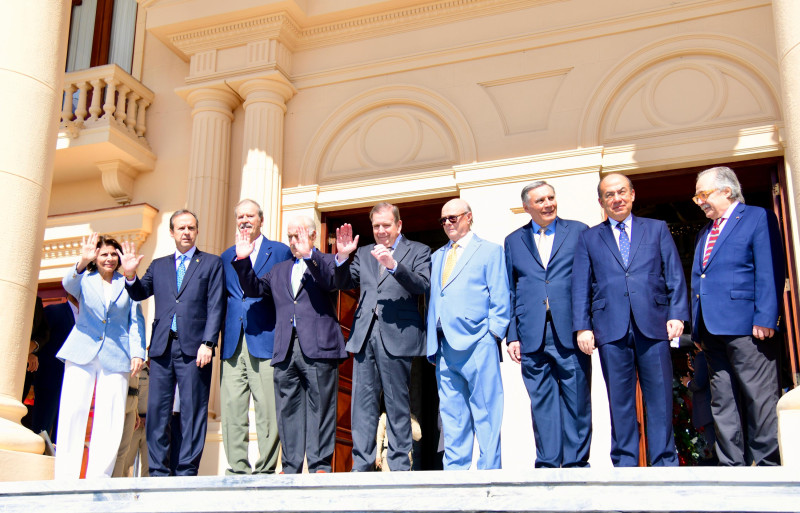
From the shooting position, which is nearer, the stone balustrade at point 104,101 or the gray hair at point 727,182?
the gray hair at point 727,182

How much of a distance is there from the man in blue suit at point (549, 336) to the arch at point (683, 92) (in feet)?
9.77

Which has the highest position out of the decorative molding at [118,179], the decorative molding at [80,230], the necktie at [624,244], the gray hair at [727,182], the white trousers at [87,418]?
the decorative molding at [118,179]

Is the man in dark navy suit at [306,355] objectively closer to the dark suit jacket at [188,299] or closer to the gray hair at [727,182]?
the dark suit jacket at [188,299]

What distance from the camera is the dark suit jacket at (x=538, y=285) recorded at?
4793 millimetres

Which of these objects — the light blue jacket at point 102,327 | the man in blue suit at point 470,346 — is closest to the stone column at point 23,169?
the light blue jacket at point 102,327

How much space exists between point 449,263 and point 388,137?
3.65 m

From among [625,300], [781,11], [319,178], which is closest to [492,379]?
[625,300]

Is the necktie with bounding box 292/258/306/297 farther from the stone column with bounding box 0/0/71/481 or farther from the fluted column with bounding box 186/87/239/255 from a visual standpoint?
the fluted column with bounding box 186/87/239/255

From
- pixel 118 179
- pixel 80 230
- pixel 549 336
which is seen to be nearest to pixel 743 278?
pixel 549 336

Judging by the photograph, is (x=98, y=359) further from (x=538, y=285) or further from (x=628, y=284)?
(x=628, y=284)

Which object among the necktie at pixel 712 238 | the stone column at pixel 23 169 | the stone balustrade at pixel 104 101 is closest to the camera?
the necktie at pixel 712 238

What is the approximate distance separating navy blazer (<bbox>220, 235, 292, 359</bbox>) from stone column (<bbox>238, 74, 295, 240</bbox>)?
260 cm

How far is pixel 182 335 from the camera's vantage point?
5477 mm

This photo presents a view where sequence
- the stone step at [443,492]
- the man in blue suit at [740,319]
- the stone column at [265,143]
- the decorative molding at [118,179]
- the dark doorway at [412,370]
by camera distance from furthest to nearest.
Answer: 1. the decorative molding at [118,179]
2. the stone column at [265,143]
3. the dark doorway at [412,370]
4. the man in blue suit at [740,319]
5. the stone step at [443,492]
